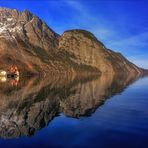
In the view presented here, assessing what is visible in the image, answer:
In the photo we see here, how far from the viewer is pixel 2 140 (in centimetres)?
3064

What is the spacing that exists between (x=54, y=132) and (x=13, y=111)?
671 inches

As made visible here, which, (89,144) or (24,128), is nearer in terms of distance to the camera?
(89,144)

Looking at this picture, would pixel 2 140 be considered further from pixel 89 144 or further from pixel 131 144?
pixel 131 144

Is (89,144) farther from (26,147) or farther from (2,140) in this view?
(2,140)

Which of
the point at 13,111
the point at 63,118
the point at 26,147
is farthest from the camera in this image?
the point at 13,111

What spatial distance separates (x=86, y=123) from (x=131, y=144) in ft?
36.9

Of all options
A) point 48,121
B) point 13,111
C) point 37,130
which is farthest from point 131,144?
point 13,111

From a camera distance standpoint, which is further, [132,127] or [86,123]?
[86,123]

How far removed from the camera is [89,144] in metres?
29.2

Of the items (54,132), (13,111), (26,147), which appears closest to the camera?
(26,147)

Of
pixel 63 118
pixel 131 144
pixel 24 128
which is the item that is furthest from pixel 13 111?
pixel 131 144

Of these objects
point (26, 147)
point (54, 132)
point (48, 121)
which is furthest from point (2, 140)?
point (48, 121)

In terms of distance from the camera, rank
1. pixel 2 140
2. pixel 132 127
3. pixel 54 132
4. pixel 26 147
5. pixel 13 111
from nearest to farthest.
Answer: pixel 26 147 → pixel 2 140 → pixel 54 132 → pixel 132 127 → pixel 13 111

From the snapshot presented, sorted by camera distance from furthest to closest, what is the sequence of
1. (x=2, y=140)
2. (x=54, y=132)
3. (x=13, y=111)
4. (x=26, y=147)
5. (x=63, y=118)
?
1. (x=13, y=111)
2. (x=63, y=118)
3. (x=54, y=132)
4. (x=2, y=140)
5. (x=26, y=147)
